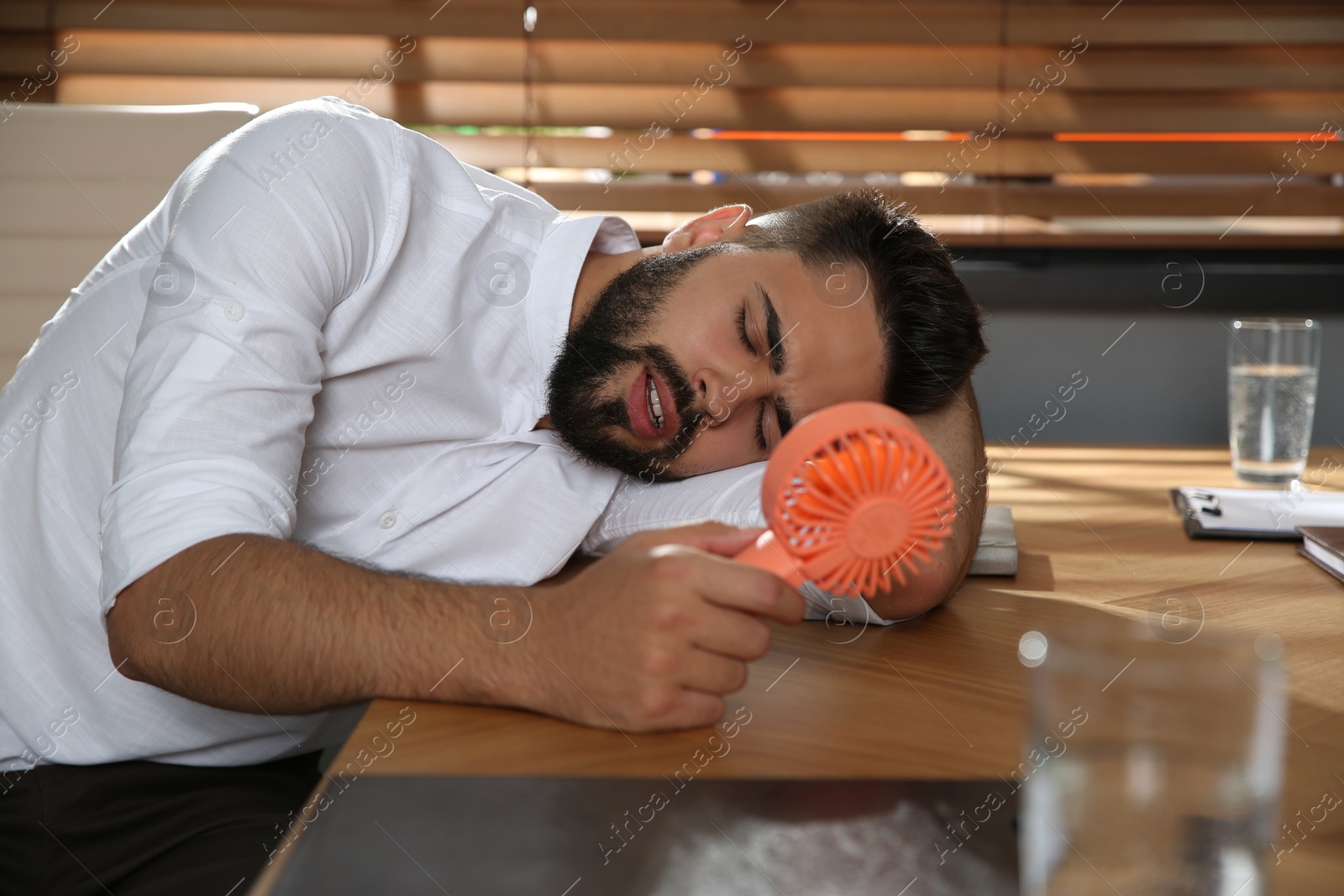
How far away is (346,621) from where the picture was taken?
2.37 feet

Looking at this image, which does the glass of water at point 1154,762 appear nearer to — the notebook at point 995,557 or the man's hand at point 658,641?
the man's hand at point 658,641

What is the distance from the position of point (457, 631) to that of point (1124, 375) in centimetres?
198

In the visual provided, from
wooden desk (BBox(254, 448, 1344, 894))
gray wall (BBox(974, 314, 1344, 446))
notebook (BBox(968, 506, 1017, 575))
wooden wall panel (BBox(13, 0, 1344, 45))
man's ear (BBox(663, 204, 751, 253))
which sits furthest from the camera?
gray wall (BBox(974, 314, 1344, 446))

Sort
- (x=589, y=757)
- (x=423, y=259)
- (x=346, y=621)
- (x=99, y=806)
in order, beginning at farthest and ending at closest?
(x=423, y=259), (x=99, y=806), (x=346, y=621), (x=589, y=757)

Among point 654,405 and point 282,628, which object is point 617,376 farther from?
point 282,628

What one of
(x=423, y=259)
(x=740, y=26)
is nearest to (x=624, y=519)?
(x=423, y=259)

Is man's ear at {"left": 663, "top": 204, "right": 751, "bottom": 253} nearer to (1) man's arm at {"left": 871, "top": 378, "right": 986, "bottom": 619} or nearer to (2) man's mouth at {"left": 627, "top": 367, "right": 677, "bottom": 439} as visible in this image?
(2) man's mouth at {"left": 627, "top": 367, "right": 677, "bottom": 439}

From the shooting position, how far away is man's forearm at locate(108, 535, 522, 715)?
70cm

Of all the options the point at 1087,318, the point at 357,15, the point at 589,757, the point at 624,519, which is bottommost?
the point at 1087,318

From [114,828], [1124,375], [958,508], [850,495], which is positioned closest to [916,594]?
[958,508]

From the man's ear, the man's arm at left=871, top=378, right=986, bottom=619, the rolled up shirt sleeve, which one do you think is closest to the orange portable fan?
the man's arm at left=871, top=378, right=986, bottom=619

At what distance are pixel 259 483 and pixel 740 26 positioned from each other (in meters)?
1.78

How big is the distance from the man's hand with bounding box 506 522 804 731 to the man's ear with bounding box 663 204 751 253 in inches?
26.7

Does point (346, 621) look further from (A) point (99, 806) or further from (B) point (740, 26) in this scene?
(B) point (740, 26)
